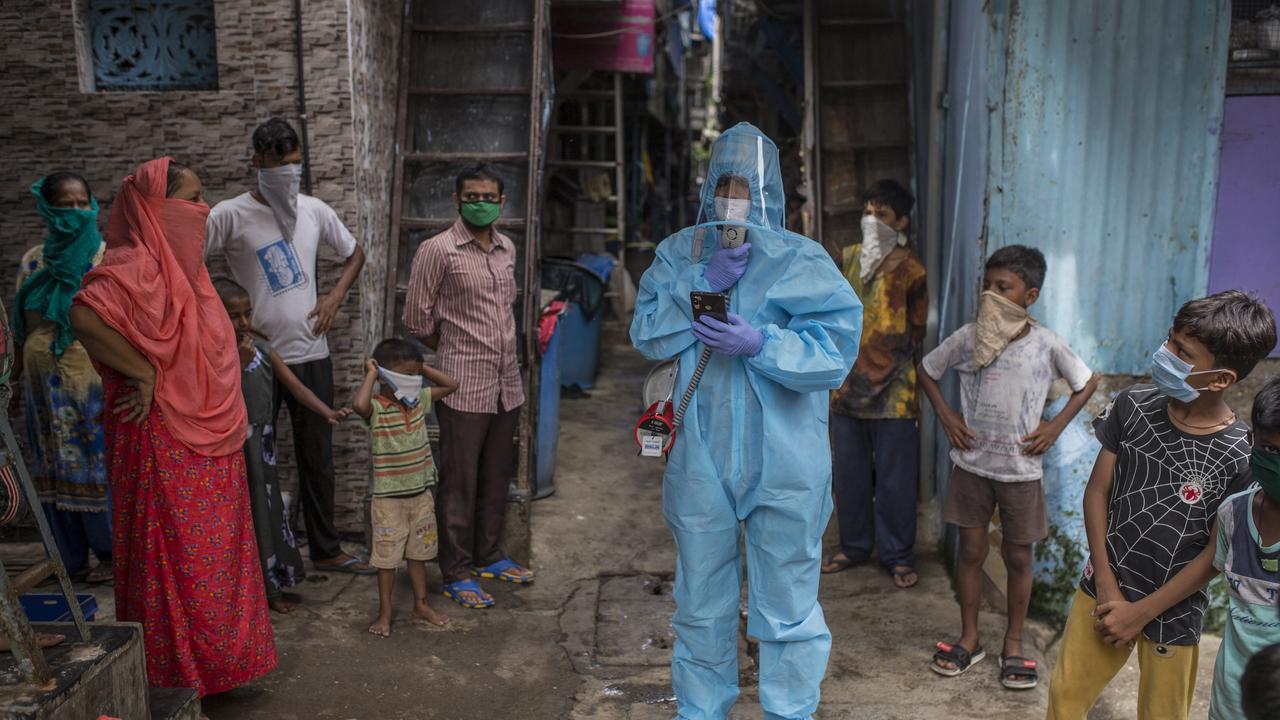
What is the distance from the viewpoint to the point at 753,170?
3.02m

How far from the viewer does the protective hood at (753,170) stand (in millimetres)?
3016

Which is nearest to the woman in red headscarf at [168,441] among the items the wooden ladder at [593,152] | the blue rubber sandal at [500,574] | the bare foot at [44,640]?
the bare foot at [44,640]

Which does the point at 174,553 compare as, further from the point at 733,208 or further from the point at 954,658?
the point at 954,658

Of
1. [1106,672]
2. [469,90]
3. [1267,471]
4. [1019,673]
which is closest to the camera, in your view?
[1267,471]

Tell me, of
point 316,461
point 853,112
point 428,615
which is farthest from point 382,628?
point 853,112

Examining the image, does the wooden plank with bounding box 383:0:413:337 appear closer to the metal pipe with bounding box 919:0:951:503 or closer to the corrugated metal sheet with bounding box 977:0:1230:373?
the metal pipe with bounding box 919:0:951:503

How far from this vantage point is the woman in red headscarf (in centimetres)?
310

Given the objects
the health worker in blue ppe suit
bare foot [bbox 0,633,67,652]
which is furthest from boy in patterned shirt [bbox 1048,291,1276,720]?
bare foot [bbox 0,633,67,652]

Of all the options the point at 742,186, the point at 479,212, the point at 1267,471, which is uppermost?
the point at 742,186

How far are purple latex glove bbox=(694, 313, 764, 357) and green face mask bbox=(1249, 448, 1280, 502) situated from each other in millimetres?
1257

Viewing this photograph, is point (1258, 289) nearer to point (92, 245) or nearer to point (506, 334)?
point (506, 334)

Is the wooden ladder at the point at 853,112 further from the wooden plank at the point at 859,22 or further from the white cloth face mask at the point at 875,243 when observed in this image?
the white cloth face mask at the point at 875,243

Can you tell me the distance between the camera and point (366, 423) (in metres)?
4.01

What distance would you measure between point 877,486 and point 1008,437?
43.2 inches
